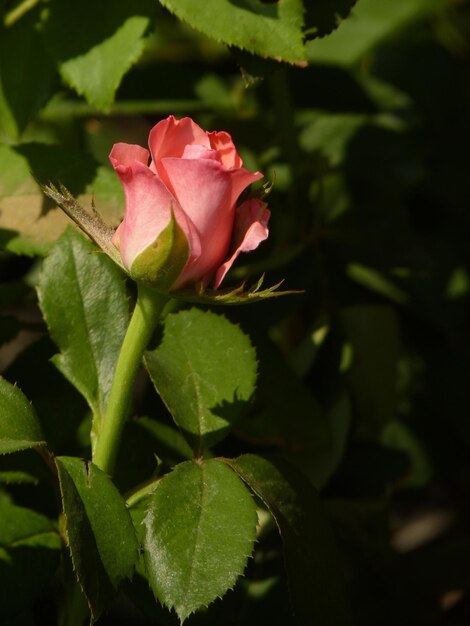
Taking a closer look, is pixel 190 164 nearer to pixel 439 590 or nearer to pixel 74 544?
pixel 74 544

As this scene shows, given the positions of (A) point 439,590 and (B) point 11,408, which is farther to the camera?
(A) point 439,590

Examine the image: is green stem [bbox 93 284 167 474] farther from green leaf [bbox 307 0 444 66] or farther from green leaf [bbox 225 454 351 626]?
green leaf [bbox 307 0 444 66]

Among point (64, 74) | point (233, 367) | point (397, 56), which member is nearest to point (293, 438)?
point (233, 367)

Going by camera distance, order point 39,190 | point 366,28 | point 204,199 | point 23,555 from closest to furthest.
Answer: point 204,199 → point 23,555 → point 39,190 → point 366,28

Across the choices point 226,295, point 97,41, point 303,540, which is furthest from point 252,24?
→ point 303,540

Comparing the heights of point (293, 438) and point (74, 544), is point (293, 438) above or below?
below

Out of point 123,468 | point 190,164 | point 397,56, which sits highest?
point 190,164

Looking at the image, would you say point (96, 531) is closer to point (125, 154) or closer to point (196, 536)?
point (196, 536)
